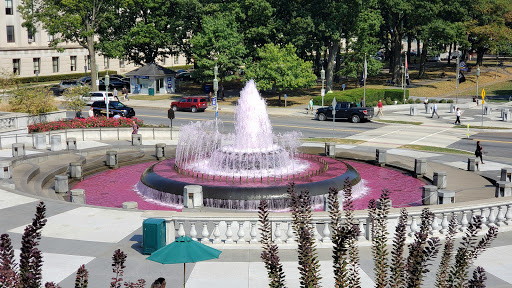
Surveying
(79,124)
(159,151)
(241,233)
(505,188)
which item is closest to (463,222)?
(241,233)

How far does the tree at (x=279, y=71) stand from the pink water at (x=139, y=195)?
31.6 meters

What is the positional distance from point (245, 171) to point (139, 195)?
5.01 meters

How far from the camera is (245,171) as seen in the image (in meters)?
29.6

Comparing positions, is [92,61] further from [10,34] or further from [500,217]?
[500,217]

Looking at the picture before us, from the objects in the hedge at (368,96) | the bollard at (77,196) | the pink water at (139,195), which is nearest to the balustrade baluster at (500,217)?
the pink water at (139,195)

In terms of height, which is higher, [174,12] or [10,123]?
[174,12]

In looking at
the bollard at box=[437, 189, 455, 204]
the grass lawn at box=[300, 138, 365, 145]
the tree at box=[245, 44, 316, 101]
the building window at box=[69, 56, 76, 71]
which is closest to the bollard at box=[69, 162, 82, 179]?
the bollard at box=[437, 189, 455, 204]

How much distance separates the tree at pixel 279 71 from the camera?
2623 inches

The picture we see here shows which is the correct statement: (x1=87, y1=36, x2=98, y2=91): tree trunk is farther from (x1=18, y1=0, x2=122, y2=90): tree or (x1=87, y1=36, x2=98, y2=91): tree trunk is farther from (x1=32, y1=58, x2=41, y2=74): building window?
(x1=32, y1=58, x2=41, y2=74): building window

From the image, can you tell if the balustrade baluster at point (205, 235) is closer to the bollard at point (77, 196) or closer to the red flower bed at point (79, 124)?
the bollard at point (77, 196)

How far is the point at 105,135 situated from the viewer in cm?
4450

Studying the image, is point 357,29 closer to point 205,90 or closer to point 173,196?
point 205,90

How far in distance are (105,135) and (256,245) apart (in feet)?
96.0

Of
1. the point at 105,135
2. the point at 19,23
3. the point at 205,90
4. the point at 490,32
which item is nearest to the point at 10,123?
the point at 105,135
